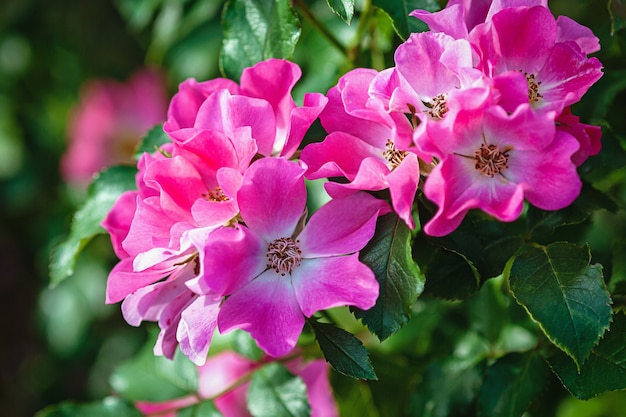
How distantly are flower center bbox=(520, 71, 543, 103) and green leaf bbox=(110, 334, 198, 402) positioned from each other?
678mm

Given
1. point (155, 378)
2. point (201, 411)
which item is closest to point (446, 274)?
point (201, 411)

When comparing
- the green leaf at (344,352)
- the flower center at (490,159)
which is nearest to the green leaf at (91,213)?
the green leaf at (344,352)

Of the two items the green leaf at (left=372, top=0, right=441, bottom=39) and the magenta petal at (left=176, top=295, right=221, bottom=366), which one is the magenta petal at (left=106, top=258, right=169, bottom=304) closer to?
the magenta petal at (left=176, top=295, right=221, bottom=366)

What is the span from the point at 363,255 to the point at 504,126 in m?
0.19

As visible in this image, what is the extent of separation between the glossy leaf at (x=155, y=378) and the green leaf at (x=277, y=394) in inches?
4.8

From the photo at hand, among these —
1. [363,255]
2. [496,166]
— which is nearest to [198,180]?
[363,255]

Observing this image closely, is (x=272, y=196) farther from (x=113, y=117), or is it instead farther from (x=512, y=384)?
(x=113, y=117)

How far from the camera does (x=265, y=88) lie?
903mm

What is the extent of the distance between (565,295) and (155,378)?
2.42ft

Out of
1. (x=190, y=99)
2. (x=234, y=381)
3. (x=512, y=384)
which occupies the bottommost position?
(x=234, y=381)

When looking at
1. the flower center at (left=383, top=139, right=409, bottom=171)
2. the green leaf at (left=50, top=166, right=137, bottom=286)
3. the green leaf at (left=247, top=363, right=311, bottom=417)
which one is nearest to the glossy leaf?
the green leaf at (left=247, top=363, right=311, bottom=417)

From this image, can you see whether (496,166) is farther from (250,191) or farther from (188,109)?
(188,109)

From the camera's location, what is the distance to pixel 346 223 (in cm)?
82

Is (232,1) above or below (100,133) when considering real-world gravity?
above
